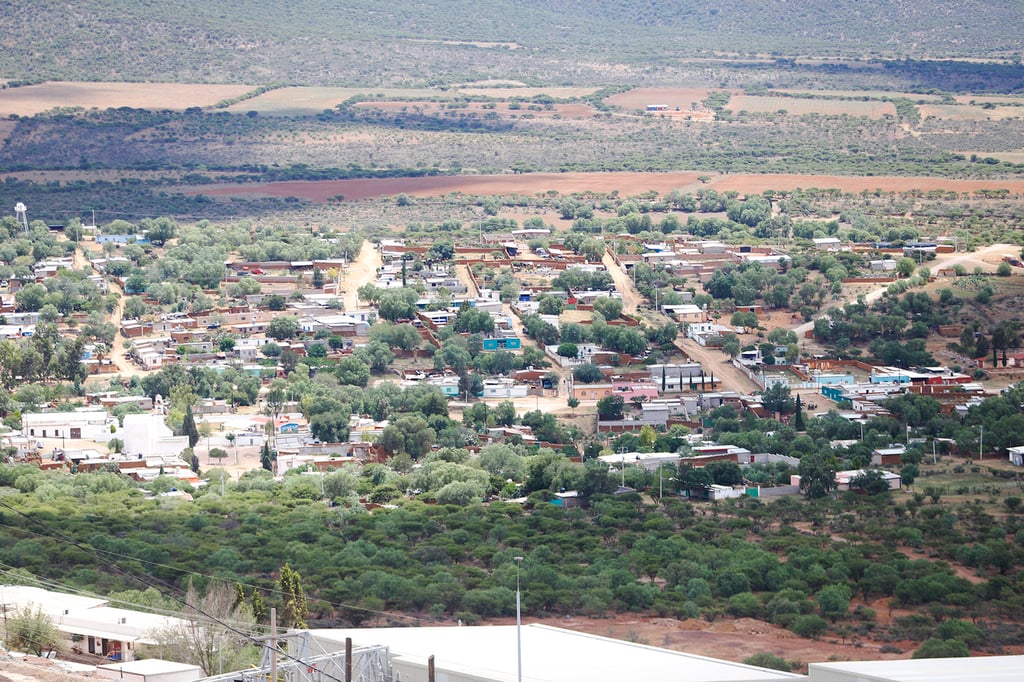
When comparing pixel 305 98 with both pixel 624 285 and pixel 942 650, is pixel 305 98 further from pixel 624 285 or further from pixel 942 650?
pixel 942 650

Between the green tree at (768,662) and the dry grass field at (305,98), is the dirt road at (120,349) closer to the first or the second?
the green tree at (768,662)

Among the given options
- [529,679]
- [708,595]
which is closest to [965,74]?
[708,595]

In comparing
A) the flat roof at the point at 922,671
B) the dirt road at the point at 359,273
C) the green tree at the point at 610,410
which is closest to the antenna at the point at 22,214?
the dirt road at the point at 359,273

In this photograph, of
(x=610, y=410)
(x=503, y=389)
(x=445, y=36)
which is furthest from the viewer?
(x=445, y=36)

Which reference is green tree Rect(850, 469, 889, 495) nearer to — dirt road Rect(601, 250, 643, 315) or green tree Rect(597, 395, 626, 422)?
green tree Rect(597, 395, 626, 422)

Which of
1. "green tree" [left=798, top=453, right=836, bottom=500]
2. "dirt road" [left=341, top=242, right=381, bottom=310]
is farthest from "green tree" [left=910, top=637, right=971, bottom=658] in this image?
"dirt road" [left=341, top=242, right=381, bottom=310]

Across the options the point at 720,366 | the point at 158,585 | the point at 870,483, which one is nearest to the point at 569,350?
the point at 720,366
